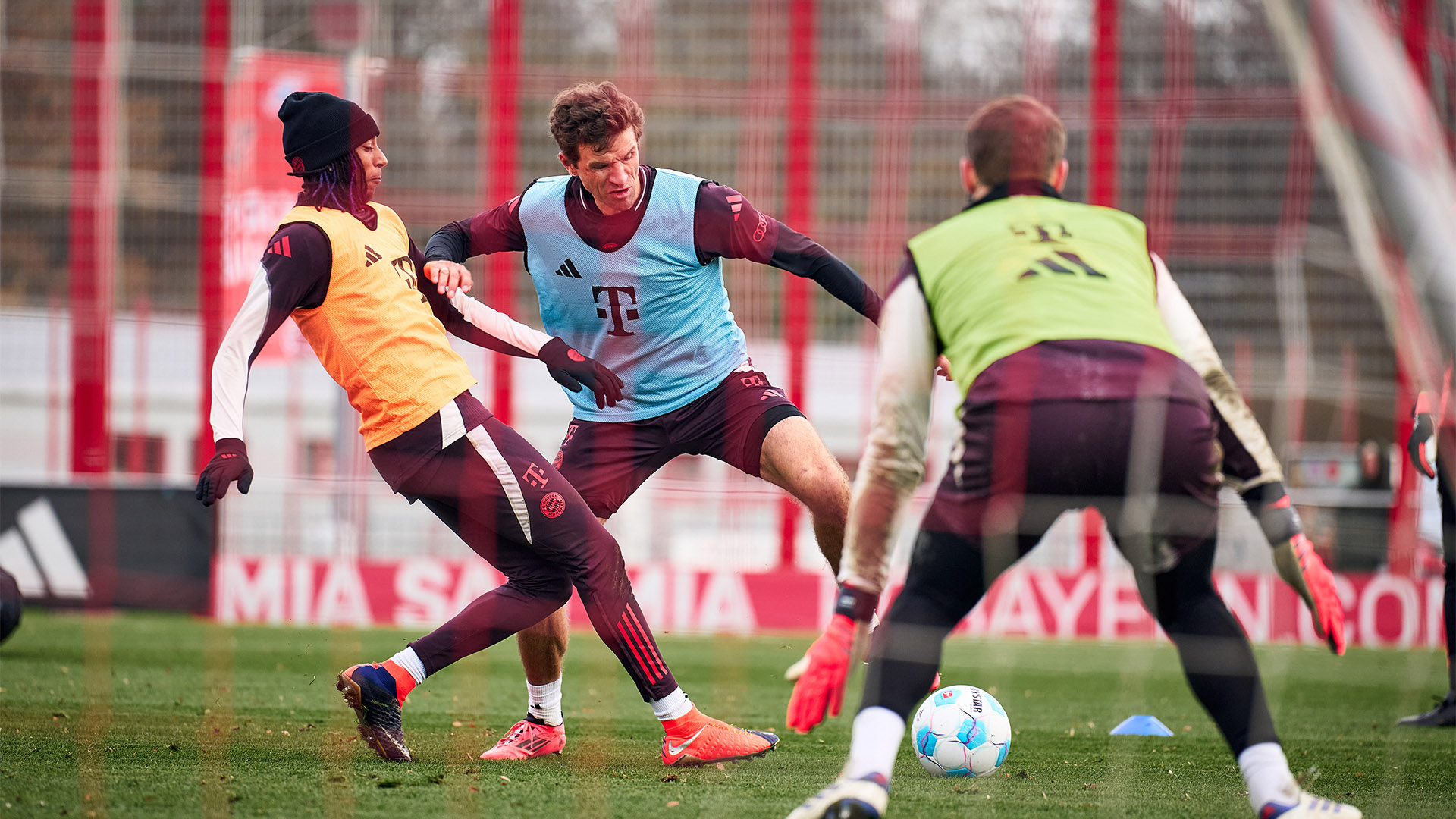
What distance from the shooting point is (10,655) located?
671 cm

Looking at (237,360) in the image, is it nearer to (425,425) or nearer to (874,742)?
(425,425)

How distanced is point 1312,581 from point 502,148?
923 cm

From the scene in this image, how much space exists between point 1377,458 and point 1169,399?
11323 mm

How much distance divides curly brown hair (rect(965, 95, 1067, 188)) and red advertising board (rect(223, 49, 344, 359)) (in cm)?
816

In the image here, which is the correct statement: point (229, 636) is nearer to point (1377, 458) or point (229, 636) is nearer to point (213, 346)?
point (213, 346)

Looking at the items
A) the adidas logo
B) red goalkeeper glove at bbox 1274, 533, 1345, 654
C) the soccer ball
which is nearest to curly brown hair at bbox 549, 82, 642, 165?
the soccer ball

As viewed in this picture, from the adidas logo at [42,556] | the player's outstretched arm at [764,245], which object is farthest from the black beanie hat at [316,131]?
the adidas logo at [42,556]

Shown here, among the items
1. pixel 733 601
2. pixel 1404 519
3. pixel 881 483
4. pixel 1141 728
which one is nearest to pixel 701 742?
pixel 881 483

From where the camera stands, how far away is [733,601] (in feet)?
33.7

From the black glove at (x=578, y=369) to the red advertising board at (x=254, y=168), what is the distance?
676 centimetres

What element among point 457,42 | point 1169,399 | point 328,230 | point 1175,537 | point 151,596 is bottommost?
point 151,596

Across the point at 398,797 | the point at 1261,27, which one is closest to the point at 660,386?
the point at 398,797

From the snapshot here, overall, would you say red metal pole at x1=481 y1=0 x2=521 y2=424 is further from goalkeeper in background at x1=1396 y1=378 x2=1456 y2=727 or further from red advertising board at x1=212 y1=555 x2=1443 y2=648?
goalkeeper in background at x1=1396 y1=378 x2=1456 y2=727

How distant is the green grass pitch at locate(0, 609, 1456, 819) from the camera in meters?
3.31
